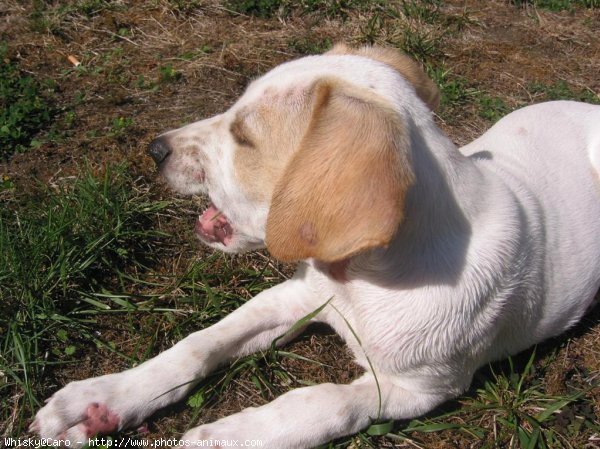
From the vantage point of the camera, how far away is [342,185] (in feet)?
7.64

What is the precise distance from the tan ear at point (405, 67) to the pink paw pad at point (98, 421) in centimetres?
193

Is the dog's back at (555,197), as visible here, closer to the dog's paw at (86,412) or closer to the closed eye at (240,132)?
the closed eye at (240,132)

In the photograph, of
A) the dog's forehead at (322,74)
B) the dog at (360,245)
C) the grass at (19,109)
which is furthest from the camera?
the grass at (19,109)

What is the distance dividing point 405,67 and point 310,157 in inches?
38.9

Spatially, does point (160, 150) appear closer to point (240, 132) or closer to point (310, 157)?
point (240, 132)

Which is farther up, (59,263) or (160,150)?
(160,150)

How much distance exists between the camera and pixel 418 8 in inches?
246

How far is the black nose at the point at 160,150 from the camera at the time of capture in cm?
317

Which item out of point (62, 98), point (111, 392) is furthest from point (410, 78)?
point (62, 98)

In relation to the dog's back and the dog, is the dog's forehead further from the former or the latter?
the dog's back

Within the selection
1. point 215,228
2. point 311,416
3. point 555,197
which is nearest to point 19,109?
point 215,228

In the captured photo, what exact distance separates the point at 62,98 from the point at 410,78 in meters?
2.82

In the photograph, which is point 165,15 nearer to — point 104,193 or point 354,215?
point 104,193

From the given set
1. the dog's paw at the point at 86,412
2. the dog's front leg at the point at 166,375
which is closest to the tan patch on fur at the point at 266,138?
the dog's front leg at the point at 166,375
